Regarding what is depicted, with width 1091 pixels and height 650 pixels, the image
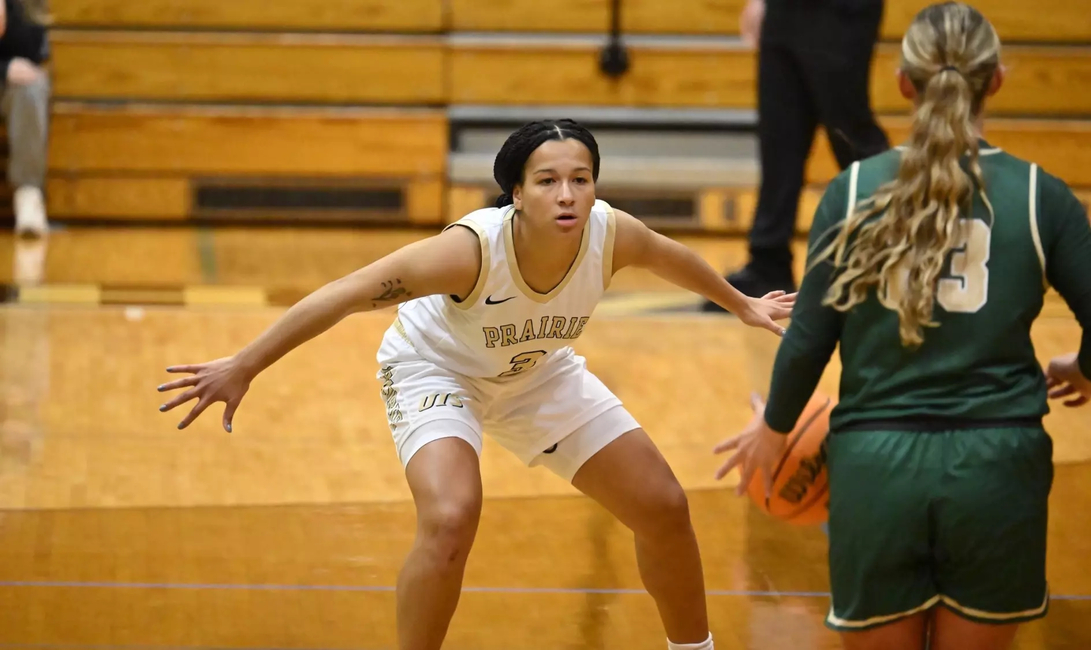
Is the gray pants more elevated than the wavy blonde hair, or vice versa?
the wavy blonde hair

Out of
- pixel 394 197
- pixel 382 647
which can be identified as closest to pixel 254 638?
pixel 382 647

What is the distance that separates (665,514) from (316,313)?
93 cm

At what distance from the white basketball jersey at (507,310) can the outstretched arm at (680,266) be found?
0.14ft

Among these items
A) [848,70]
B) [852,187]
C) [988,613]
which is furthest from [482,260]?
[848,70]

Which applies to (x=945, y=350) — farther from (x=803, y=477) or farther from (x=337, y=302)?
(x=337, y=302)

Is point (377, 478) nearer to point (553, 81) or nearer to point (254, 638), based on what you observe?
point (254, 638)

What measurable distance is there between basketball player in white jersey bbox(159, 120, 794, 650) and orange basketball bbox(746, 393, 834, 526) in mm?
296

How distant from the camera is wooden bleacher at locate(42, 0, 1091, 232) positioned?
339 inches

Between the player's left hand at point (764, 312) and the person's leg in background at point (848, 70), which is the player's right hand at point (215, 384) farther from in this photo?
the person's leg in background at point (848, 70)

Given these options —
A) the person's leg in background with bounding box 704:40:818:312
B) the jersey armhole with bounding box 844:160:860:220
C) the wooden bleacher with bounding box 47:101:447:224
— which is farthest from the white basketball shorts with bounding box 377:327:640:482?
the wooden bleacher with bounding box 47:101:447:224

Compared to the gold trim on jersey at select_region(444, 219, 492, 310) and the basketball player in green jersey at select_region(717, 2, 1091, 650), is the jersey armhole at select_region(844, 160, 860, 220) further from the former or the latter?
the gold trim on jersey at select_region(444, 219, 492, 310)

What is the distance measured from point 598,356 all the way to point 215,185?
12.5 feet

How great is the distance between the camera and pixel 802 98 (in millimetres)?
6242

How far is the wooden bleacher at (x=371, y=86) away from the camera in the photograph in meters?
8.60
